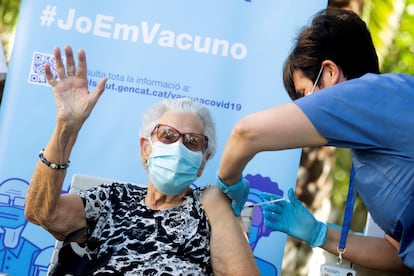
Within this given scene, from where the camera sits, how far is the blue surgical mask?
10.1 feet

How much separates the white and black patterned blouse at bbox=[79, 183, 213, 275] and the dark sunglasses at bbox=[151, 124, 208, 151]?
7.3 inches

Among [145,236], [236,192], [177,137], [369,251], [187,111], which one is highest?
[187,111]

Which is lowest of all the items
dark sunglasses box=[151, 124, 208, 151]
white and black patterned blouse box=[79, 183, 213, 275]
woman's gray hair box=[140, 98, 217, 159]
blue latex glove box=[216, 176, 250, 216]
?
white and black patterned blouse box=[79, 183, 213, 275]

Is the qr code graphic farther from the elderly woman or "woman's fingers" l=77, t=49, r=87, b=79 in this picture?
"woman's fingers" l=77, t=49, r=87, b=79

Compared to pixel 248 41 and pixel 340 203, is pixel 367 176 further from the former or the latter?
pixel 340 203

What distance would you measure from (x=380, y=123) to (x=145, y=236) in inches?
43.6

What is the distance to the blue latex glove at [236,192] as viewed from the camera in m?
2.91

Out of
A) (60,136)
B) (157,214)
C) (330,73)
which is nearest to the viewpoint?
(60,136)

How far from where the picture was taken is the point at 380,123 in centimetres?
241

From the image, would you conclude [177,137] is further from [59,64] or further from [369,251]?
[369,251]

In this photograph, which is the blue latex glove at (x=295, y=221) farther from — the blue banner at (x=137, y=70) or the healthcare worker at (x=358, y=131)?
the blue banner at (x=137, y=70)

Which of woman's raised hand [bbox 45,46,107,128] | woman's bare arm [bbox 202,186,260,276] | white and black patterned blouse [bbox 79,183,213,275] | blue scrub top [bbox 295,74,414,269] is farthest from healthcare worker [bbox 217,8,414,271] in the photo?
woman's raised hand [bbox 45,46,107,128]

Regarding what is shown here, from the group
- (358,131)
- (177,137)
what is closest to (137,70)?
(177,137)

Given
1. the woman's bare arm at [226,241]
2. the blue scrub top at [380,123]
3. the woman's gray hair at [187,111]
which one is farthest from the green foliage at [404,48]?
the blue scrub top at [380,123]
